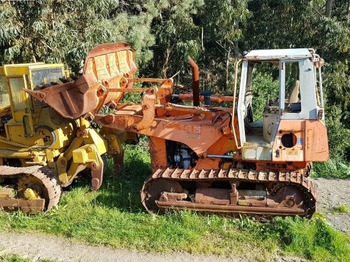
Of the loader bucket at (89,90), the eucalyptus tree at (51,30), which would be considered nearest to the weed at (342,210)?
the loader bucket at (89,90)

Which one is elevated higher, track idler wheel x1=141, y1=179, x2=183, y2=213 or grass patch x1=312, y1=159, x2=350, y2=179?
track idler wheel x1=141, y1=179, x2=183, y2=213

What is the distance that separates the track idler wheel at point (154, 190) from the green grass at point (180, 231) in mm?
198

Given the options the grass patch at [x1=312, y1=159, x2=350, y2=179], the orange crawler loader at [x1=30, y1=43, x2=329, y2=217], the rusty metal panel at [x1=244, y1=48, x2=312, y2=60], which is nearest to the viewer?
the rusty metal panel at [x1=244, y1=48, x2=312, y2=60]

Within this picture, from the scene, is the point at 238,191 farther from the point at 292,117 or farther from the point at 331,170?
the point at 331,170

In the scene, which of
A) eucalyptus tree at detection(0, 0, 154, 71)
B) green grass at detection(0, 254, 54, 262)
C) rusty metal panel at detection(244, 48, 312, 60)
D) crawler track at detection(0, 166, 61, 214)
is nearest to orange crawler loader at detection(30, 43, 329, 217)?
rusty metal panel at detection(244, 48, 312, 60)

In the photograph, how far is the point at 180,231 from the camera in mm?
6523

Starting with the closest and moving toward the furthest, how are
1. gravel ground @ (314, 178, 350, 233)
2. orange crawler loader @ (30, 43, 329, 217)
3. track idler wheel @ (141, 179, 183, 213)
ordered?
1. orange crawler loader @ (30, 43, 329, 217)
2. gravel ground @ (314, 178, 350, 233)
3. track idler wheel @ (141, 179, 183, 213)

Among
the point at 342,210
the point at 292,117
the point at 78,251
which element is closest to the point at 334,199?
the point at 342,210

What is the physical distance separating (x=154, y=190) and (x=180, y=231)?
1043 millimetres

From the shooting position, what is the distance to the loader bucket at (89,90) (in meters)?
7.08

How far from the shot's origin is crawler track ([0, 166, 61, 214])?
7.37 m

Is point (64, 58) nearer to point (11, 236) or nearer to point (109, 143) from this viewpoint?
point (109, 143)

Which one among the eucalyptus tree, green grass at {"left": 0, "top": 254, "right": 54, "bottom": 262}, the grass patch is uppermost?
the eucalyptus tree

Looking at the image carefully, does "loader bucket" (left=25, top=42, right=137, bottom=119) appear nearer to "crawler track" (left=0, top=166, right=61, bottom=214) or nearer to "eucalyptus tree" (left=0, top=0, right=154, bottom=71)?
"crawler track" (left=0, top=166, right=61, bottom=214)
